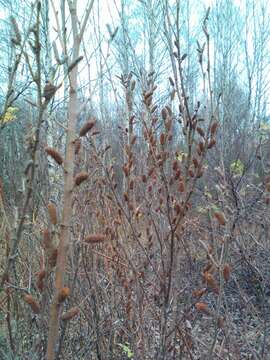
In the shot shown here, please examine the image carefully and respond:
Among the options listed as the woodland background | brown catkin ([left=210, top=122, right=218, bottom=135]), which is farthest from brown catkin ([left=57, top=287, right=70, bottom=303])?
brown catkin ([left=210, top=122, right=218, bottom=135])

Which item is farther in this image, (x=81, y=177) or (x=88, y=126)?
(x=88, y=126)

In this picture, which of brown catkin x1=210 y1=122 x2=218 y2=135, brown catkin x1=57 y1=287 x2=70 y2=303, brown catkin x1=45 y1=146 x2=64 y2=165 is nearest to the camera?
brown catkin x1=57 y1=287 x2=70 y2=303

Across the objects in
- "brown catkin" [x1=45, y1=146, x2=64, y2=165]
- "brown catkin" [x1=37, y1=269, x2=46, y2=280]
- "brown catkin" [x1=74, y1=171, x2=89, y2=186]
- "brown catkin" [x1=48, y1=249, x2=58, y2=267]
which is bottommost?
"brown catkin" [x1=37, y1=269, x2=46, y2=280]

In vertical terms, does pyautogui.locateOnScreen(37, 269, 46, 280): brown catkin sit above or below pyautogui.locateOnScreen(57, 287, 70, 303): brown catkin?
above

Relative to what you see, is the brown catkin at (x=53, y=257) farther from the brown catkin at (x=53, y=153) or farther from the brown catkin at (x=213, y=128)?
the brown catkin at (x=213, y=128)

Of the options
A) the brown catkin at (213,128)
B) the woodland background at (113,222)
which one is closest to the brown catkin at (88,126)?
the woodland background at (113,222)

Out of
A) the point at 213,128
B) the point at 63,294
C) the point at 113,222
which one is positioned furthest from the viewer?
the point at 113,222

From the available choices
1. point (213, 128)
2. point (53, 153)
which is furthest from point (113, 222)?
point (53, 153)

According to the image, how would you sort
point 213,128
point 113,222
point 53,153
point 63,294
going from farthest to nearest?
point 113,222 < point 213,128 < point 53,153 < point 63,294

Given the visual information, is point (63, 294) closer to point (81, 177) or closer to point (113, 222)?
point (81, 177)

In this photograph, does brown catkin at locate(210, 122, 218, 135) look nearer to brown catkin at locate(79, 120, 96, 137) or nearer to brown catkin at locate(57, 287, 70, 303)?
brown catkin at locate(79, 120, 96, 137)

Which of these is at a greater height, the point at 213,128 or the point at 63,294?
the point at 213,128

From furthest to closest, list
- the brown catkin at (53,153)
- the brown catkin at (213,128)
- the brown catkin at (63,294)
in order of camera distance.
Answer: the brown catkin at (213,128) → the brown catkin at (53,153) → the brown catkin at (63,294)

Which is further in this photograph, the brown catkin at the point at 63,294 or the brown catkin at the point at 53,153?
the brown catkin at the point at 53,153
